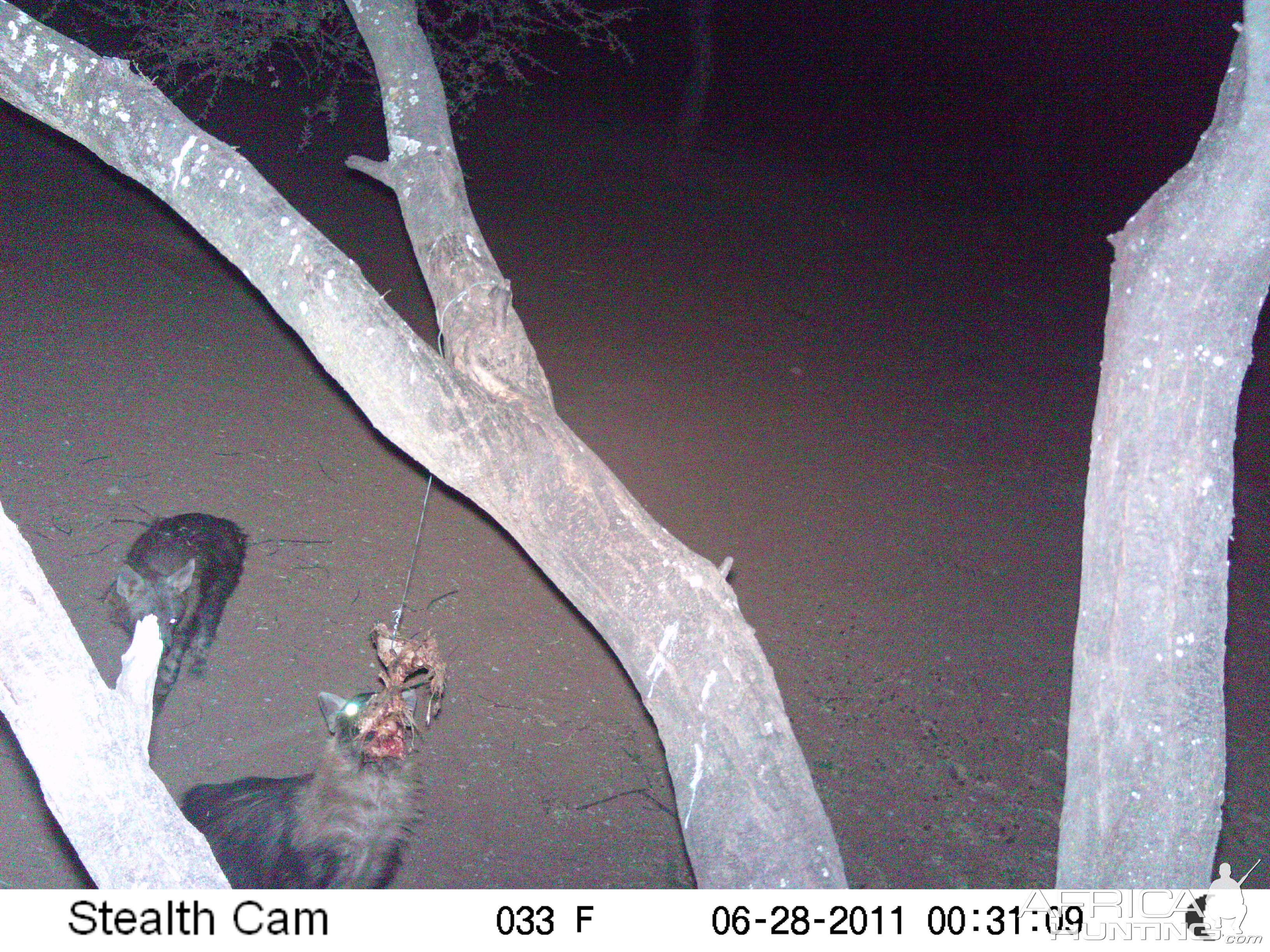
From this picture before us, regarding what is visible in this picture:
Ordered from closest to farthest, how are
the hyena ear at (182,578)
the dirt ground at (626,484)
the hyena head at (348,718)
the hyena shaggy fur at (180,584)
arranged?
the hyena head at (348,718) < the dirt ground at (626,484) < the hyena shaggy fur at (180,584) < the hyena ear at (182,578)

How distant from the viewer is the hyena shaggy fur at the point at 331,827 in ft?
12.9

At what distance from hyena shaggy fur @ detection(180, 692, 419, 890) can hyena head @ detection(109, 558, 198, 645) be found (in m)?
1.08

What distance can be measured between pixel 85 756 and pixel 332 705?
1.79 meters

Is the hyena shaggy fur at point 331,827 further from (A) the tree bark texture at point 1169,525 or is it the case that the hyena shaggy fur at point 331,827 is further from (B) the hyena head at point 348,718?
(A) the tree bark texture at point 1169,525

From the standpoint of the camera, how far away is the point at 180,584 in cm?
497

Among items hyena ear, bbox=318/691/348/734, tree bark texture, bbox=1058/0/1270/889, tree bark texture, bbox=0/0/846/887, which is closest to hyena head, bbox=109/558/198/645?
hyena ear, bbox=318/691/348/734

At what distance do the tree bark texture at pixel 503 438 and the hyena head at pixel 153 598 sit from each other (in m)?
2.44

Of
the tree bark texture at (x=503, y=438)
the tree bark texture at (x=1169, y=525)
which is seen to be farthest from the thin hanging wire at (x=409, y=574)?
the tree bark texture at (x=1169, y=525)

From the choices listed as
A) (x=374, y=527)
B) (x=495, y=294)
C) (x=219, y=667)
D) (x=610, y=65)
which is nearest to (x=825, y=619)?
(x=374, y=527)

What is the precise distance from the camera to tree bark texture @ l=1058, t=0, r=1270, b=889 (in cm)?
212

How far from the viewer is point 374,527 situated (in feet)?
19.5

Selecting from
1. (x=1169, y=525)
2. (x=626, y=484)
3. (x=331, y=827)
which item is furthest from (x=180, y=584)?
(x=1169, y=525)

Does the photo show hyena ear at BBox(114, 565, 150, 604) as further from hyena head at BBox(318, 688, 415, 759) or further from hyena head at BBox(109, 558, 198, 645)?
hyena head at BBox(318, 688, 415, 759)
